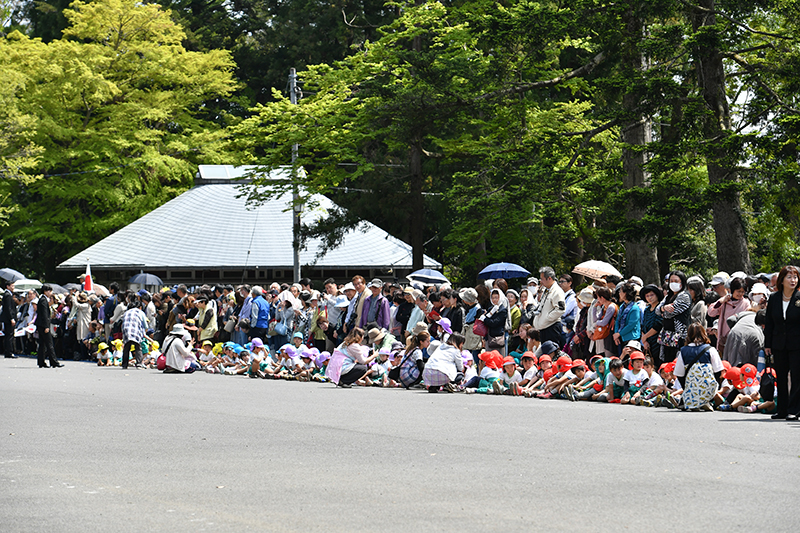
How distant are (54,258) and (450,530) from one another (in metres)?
46.7

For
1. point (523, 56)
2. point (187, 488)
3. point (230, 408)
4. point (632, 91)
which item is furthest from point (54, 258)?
point (187, 488)

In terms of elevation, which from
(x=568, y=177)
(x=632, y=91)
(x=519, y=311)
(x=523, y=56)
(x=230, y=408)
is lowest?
(x=230, y=408)

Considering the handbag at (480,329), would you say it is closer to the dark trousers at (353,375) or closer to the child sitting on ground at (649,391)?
the dark trousers at (353,375)

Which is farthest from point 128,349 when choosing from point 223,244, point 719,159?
point 223,244

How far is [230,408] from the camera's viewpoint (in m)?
14.1

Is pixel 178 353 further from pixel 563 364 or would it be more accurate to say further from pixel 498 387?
pixel 563 364

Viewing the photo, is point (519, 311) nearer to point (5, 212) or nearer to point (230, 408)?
point (230, 408)

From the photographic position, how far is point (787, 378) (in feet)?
40.5

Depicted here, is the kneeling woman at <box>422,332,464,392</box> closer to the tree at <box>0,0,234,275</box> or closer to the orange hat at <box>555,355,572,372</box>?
the orange hat at <box>555,355,572,372</box>

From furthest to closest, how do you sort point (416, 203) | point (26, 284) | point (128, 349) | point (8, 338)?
1. point (26, 284)
2. point (416, 203)
3. point (8, 338)
4. point (128, 349)

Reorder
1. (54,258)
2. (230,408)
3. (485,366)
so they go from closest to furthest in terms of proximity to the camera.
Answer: (230,408) → (485,366) → (54,258)

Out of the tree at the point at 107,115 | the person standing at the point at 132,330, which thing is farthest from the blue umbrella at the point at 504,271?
the tree at the point at 107,115

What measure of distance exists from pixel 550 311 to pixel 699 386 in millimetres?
4046

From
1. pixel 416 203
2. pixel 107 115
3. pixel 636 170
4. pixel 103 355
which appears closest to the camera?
pixel 103 355
